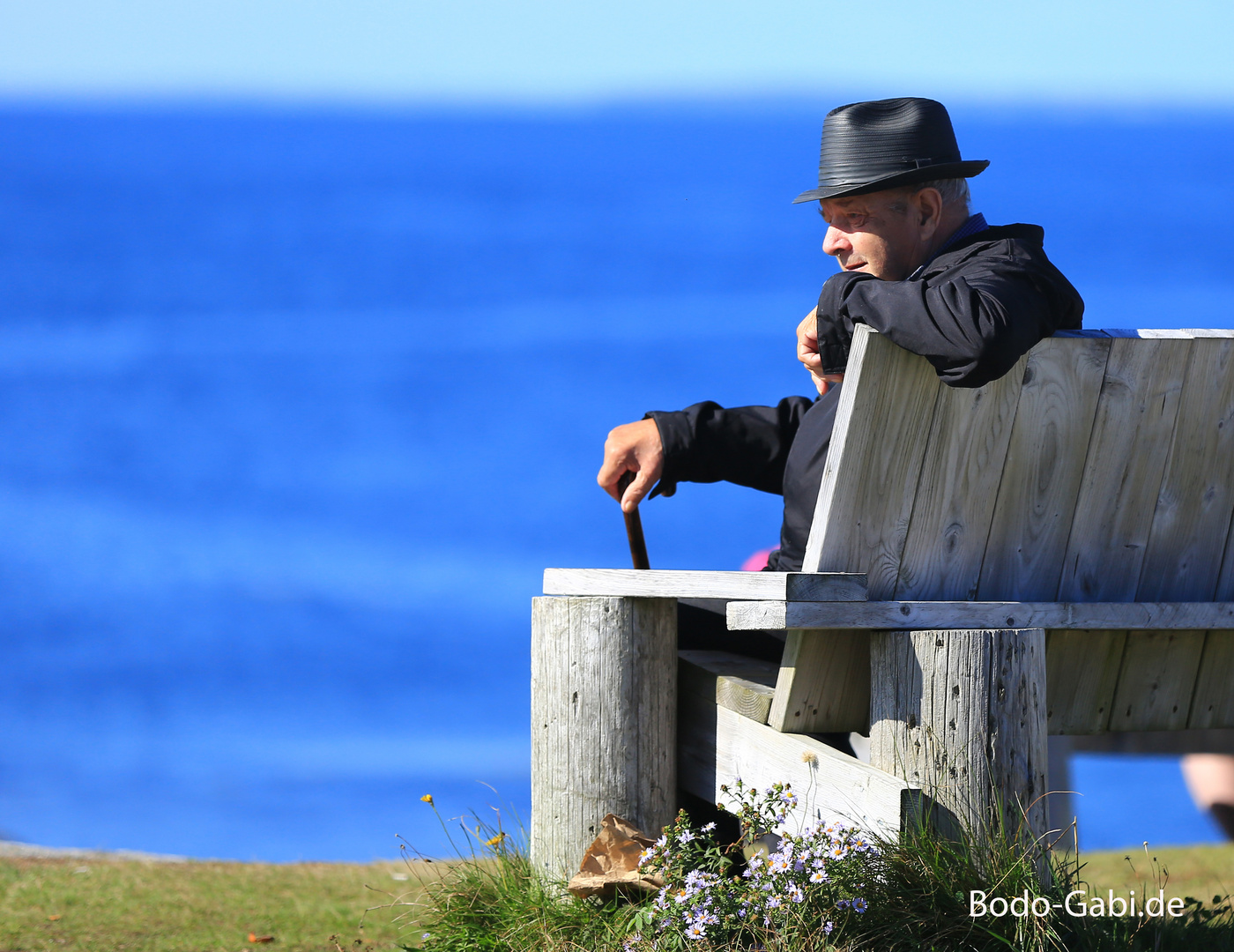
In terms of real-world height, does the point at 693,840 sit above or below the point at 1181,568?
below

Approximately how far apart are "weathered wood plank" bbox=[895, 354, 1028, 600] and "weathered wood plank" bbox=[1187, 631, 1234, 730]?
697mm

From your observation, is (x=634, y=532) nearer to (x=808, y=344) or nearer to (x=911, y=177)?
(x=808, y=344)

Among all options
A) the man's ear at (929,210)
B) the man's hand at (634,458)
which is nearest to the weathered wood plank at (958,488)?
the man's ear at (929,210)

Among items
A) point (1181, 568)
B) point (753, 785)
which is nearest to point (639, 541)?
point (753, 785)

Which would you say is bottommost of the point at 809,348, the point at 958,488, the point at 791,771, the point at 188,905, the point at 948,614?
the point at 188,905

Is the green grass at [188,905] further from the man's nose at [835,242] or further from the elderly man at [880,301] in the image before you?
the man's nose at [835,242]

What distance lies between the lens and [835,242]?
9.89 ft

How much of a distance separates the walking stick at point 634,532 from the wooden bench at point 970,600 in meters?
0.50

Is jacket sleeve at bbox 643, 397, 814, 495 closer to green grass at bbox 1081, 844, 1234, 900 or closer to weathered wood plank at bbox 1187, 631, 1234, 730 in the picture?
weathered wood plank at bbox 1187, 631, 1234, 730

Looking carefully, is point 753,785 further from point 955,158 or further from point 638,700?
point 955,158

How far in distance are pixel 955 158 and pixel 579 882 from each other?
6.29 ft

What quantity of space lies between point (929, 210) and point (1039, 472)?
0.75 m

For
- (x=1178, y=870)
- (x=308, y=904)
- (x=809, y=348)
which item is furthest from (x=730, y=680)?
(x=1178, y=870)

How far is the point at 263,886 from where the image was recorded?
171 inches
